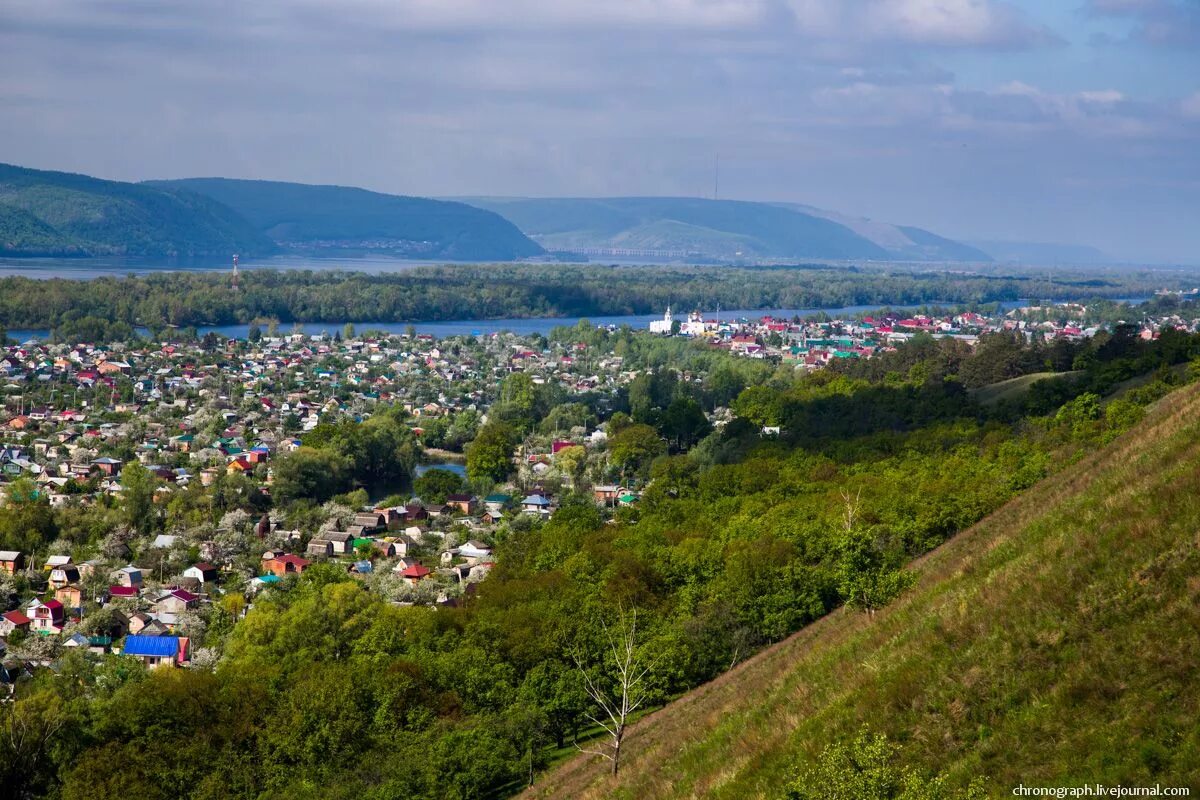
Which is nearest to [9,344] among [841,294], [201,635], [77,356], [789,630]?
[77,356]

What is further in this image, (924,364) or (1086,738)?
(924,364)

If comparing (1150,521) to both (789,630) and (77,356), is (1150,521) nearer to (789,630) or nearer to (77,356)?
(789,630)

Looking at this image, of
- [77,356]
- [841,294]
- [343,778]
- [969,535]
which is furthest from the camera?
[841,294]

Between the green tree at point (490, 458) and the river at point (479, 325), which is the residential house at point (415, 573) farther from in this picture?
the river at point (479, 325)

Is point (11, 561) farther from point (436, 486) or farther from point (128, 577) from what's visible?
point (436, 486)

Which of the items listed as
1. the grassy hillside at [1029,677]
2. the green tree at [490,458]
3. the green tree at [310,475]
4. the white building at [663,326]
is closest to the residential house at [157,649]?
the grassy hillside at [1029,677]

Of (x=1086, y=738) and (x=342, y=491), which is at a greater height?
(x=1086, y=738)
